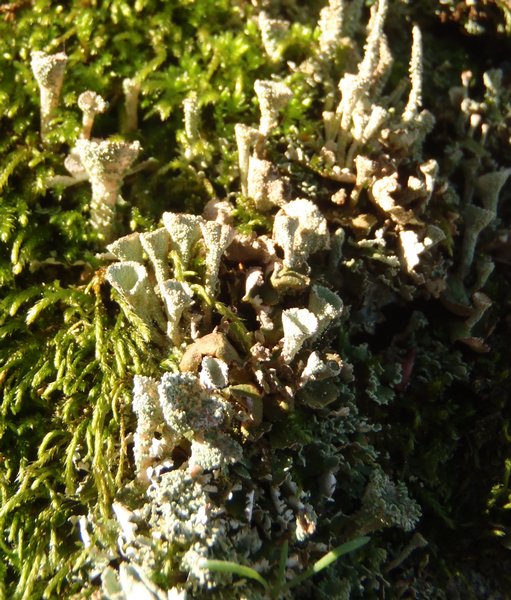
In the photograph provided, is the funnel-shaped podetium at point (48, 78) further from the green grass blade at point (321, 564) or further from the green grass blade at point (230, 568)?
the green grass blade at point (321, 564)

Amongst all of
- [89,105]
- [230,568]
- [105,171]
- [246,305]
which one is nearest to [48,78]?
[89,105]

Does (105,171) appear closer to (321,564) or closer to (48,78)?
(48,78)

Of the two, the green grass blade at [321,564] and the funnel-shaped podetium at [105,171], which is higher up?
the funnel-shaped podetium at [105,171]

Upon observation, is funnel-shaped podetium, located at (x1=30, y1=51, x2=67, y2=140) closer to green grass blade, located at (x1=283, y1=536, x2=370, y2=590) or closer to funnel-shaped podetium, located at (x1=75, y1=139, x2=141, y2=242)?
funnel-shaped podetium, located at (x1=75, y1=139, x2=141, y2=242)

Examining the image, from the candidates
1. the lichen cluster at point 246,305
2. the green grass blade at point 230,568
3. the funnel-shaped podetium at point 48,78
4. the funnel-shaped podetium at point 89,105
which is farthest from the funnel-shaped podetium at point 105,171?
the green grass blade at point 230,568

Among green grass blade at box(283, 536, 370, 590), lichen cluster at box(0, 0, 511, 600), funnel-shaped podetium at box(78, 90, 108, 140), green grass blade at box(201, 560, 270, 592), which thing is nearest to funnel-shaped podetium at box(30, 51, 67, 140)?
lichen cluster at box(0, 0, 511, 600)
